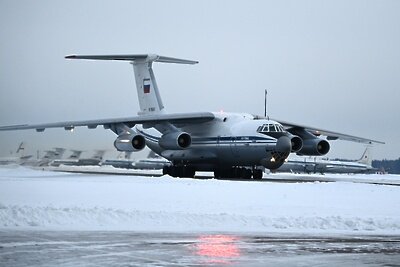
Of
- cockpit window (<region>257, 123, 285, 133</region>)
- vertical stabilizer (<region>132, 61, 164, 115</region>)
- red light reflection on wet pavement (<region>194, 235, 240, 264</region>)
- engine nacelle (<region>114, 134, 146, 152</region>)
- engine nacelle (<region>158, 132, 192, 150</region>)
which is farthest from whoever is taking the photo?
vertical stabilizer (<region>132, 61, 164, 115</region>)

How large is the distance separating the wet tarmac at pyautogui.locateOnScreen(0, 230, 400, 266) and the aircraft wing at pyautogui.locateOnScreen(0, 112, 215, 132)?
23.5 m

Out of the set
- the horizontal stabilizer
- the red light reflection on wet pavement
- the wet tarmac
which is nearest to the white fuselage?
the horizontal stabilizer

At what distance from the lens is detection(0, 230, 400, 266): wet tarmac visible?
8.68 metres

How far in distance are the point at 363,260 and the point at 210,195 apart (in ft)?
33.9

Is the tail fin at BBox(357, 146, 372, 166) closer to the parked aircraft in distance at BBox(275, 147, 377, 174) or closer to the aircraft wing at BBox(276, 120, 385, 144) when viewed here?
the parked aircraft in distance at BBox(275, 147, 377, 174)

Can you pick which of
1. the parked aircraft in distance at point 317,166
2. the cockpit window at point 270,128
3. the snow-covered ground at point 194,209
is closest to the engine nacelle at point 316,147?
the cockpit window at point 270,128

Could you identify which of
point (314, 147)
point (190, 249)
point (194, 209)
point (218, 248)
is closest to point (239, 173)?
point (314, 147)

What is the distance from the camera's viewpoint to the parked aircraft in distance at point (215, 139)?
1308 inches

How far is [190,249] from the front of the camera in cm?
982

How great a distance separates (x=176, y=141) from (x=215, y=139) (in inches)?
96.9

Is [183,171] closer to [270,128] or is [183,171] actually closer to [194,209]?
[270,128]

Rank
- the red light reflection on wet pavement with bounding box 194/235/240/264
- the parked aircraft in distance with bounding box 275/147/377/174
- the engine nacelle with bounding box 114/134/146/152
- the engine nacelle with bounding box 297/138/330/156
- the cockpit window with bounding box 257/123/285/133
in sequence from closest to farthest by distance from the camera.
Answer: the red light reflection on wet pavement with bounding box 194/235/240/264 → the cockpit window with bounding box 257/123/285/133 → the engine nacelle with bounding box 114/134/146/152 → the engine nacelle with bounding box 297/138/330/156 → the parked aircraft in distance with bounding box 275/147/377/174

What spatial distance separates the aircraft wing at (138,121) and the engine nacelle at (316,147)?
5.52m

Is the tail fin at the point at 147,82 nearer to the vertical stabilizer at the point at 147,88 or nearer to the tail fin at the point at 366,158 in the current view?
the vertical stabilizer at the point at 147,88
